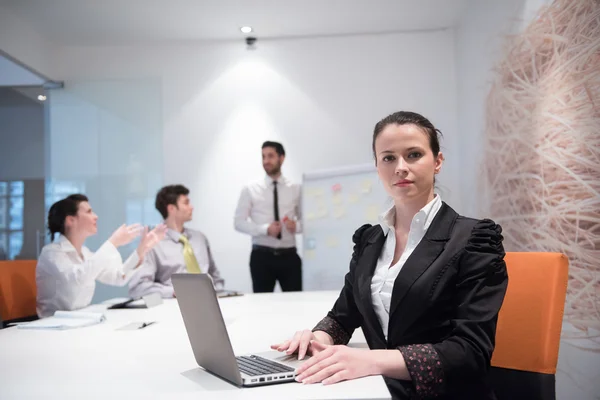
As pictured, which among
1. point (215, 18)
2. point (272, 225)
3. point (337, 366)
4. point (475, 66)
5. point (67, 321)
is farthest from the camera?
point (215, 18)

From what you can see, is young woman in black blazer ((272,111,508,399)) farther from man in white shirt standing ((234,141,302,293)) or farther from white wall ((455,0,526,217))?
man in white shirt standing ((234,141,302,293))

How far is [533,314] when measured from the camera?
1479 mm

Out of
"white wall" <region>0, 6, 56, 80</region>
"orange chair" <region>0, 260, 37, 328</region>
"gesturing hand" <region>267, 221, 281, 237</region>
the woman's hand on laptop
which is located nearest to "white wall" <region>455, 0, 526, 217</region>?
"gesturing hand" <region>267, 221, 281, 237</region>

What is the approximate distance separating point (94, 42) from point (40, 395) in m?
5.26

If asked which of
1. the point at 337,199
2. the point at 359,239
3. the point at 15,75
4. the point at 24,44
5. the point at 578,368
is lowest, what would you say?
the point at 578,368

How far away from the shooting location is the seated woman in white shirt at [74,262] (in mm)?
2654

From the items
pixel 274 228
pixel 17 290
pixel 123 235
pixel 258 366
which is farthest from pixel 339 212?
pixel 258 366

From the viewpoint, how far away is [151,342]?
5.74ft

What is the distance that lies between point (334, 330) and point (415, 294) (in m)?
0.32

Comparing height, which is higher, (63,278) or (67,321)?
(63,278)

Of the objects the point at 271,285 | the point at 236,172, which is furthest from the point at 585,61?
the point at 236,172

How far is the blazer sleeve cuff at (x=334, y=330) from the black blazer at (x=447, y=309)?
A: 120mm

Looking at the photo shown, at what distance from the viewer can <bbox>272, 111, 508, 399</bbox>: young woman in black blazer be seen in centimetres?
119

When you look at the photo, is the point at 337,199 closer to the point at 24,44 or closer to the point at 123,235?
the point at 123,235
